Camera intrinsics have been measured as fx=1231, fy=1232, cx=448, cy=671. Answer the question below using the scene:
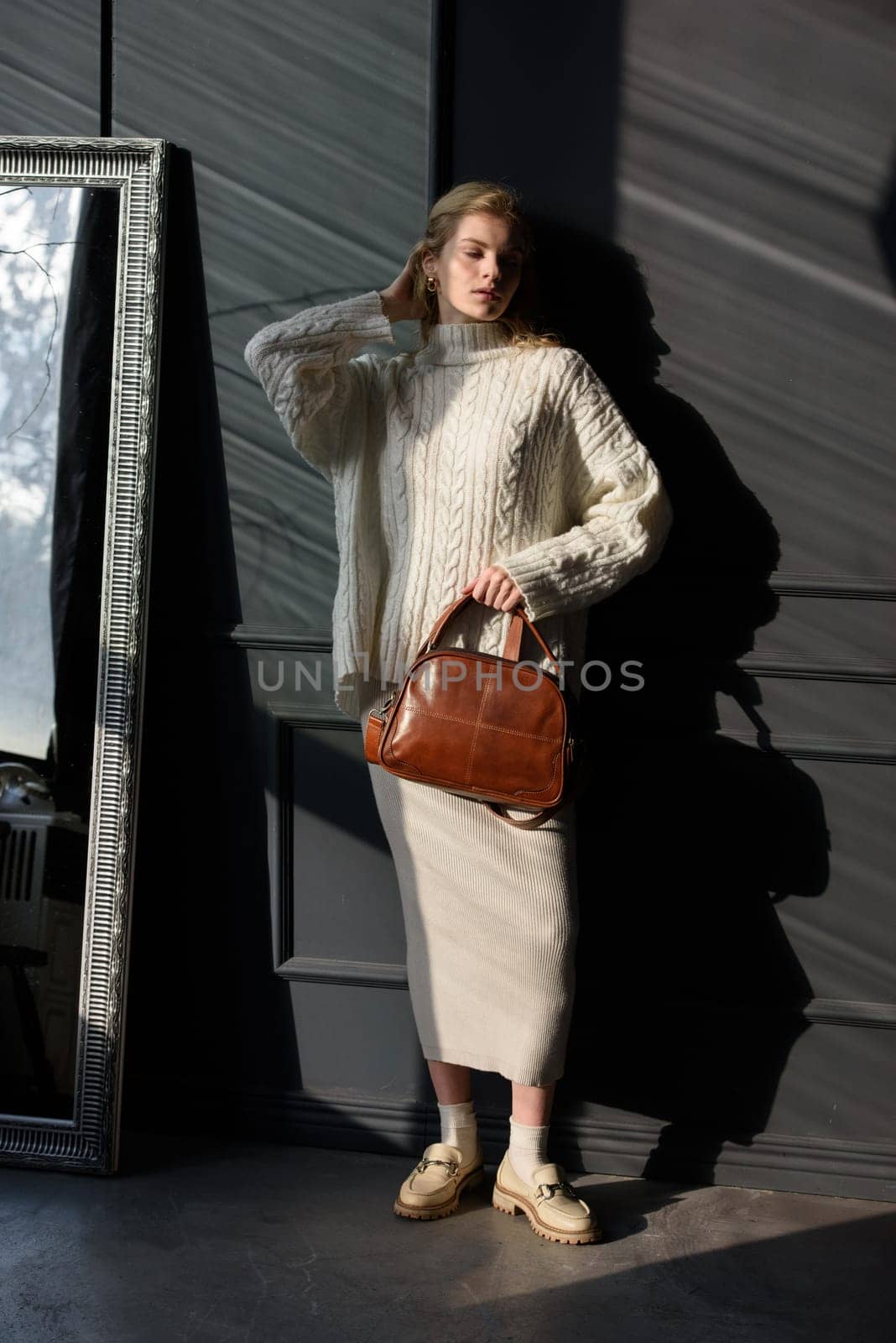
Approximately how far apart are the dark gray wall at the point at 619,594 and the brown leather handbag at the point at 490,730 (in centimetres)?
40

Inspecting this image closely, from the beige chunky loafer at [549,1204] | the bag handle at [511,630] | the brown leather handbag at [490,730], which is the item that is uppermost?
the bag handle at [511,630]

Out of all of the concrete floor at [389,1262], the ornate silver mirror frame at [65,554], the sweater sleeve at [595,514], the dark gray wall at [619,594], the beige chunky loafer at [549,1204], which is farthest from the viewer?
the ornate silver mirror frame at [65,554]

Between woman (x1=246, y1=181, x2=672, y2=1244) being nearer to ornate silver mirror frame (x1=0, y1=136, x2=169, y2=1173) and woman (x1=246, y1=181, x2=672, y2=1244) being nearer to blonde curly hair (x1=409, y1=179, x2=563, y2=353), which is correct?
blonde curly hair (x1=409, y1=179, x2=563, y2=353)

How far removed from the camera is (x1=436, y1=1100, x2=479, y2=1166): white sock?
2277mm

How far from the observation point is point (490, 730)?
6.40ft

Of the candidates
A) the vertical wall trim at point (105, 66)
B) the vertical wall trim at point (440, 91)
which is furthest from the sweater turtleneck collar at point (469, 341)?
the vertical wall trim at point (105, 66)

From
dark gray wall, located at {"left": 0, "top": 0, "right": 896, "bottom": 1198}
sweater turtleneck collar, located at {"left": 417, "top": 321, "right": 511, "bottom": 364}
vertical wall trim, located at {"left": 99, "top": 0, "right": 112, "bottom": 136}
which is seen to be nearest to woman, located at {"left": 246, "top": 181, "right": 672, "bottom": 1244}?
sweater turtleneck collar, located at {"left": 417, "top": 321, "right": 511, "bottom": 364}

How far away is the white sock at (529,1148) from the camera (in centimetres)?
220

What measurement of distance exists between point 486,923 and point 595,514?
735mm

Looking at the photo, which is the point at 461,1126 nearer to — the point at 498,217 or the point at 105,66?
the point at 498,217

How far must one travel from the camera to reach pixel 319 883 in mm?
2453

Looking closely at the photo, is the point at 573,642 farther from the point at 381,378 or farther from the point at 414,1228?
the point at 414,1228

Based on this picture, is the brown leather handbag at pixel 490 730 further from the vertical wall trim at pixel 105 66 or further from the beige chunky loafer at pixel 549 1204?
the vertical wall trim at pixel 105 66

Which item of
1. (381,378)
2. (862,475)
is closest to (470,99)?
(381,378)
